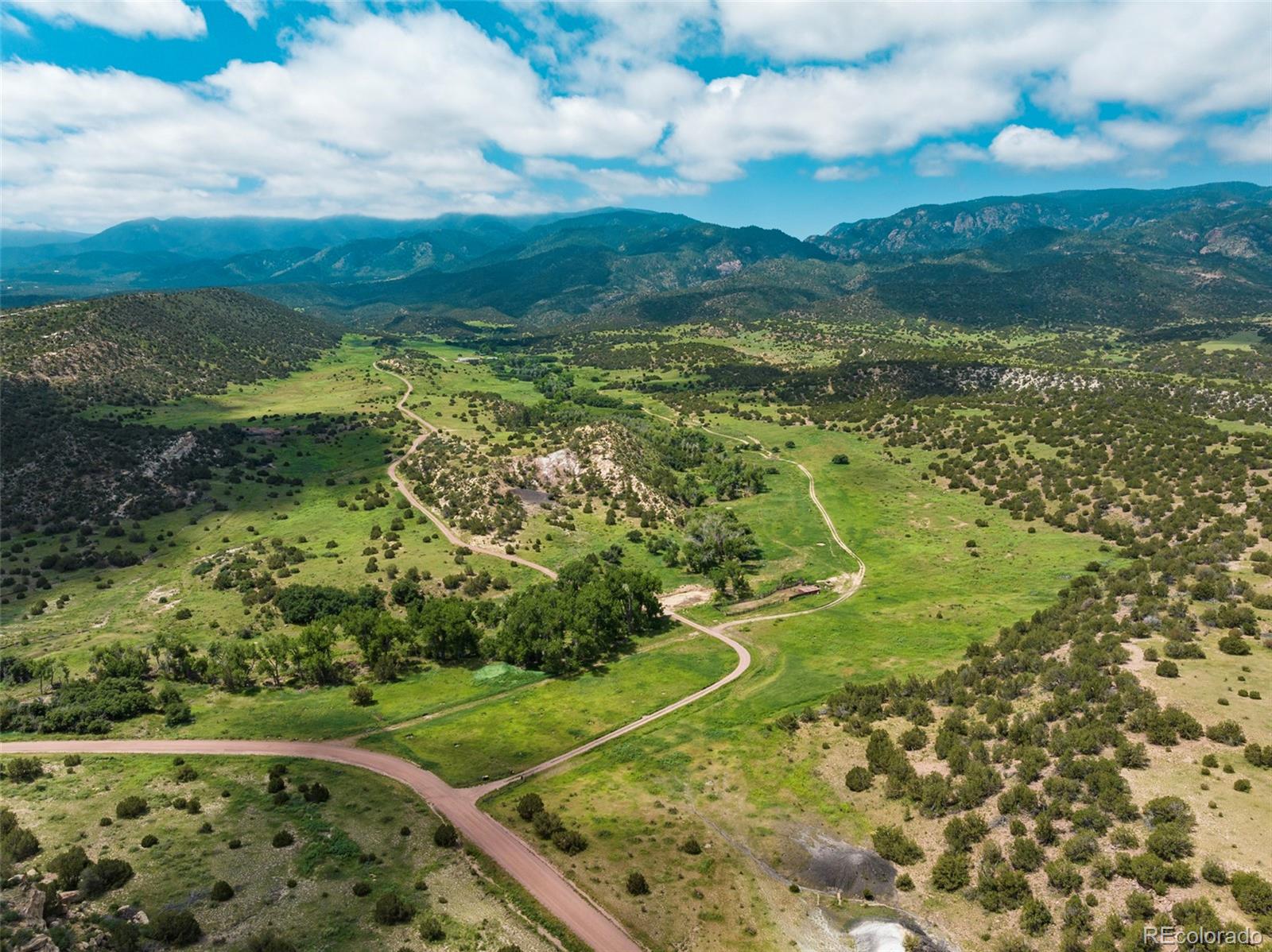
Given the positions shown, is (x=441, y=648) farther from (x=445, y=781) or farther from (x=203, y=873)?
(x=203, y=873)

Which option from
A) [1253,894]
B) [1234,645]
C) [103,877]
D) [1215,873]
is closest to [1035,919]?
[1215,873]

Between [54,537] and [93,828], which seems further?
[54,537]

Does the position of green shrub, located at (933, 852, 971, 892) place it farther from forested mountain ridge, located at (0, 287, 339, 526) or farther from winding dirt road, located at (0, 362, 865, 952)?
forested mountain ridge, located at (0, 287, 339, 526)

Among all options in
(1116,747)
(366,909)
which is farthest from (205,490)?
(1116,747)

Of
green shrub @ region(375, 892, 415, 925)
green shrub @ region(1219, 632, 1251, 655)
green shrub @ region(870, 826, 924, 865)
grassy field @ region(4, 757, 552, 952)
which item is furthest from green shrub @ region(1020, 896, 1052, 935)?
green shrub @ region(375, 892, 415, 925)

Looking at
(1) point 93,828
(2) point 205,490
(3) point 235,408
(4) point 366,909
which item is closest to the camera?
(4) point 366,909
